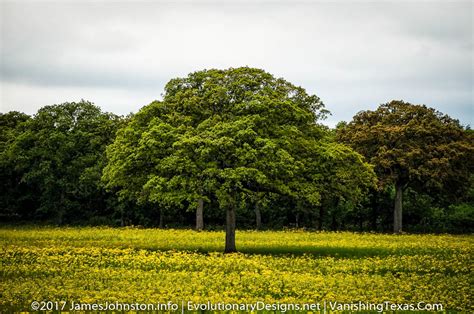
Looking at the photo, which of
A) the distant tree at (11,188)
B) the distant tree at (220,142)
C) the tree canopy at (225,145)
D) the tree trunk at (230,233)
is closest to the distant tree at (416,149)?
the tree canopy at (225,145)

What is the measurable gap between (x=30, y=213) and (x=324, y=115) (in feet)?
144

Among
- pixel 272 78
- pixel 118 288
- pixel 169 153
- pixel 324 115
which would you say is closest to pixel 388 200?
pixel 324 115

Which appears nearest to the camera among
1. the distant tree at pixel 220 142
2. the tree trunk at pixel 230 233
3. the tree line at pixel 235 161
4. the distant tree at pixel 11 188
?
the distant tree at pixel 220 142

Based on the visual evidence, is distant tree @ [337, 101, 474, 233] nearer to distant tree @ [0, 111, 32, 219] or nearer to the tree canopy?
the tree canopy

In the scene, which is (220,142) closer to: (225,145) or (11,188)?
(225,145)

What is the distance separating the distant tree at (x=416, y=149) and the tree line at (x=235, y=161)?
14 centimetres

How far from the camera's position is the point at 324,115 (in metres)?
34.5

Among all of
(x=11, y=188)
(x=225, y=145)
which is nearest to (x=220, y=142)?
(x=225, y=145)

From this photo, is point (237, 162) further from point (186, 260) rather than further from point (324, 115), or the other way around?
point (324, 115)

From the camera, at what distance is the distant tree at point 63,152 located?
54.9 metres

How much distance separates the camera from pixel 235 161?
27125 millimetres

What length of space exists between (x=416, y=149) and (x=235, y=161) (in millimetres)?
28335

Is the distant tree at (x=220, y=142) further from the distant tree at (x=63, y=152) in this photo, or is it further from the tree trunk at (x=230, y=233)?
the distant tree at (x=63, y=152)

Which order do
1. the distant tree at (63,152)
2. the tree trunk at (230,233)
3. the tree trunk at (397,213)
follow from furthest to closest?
1. the distant tree at (63,152)
2. the tree trunk at (397,213)
3. the tree trunk at (230,233)
